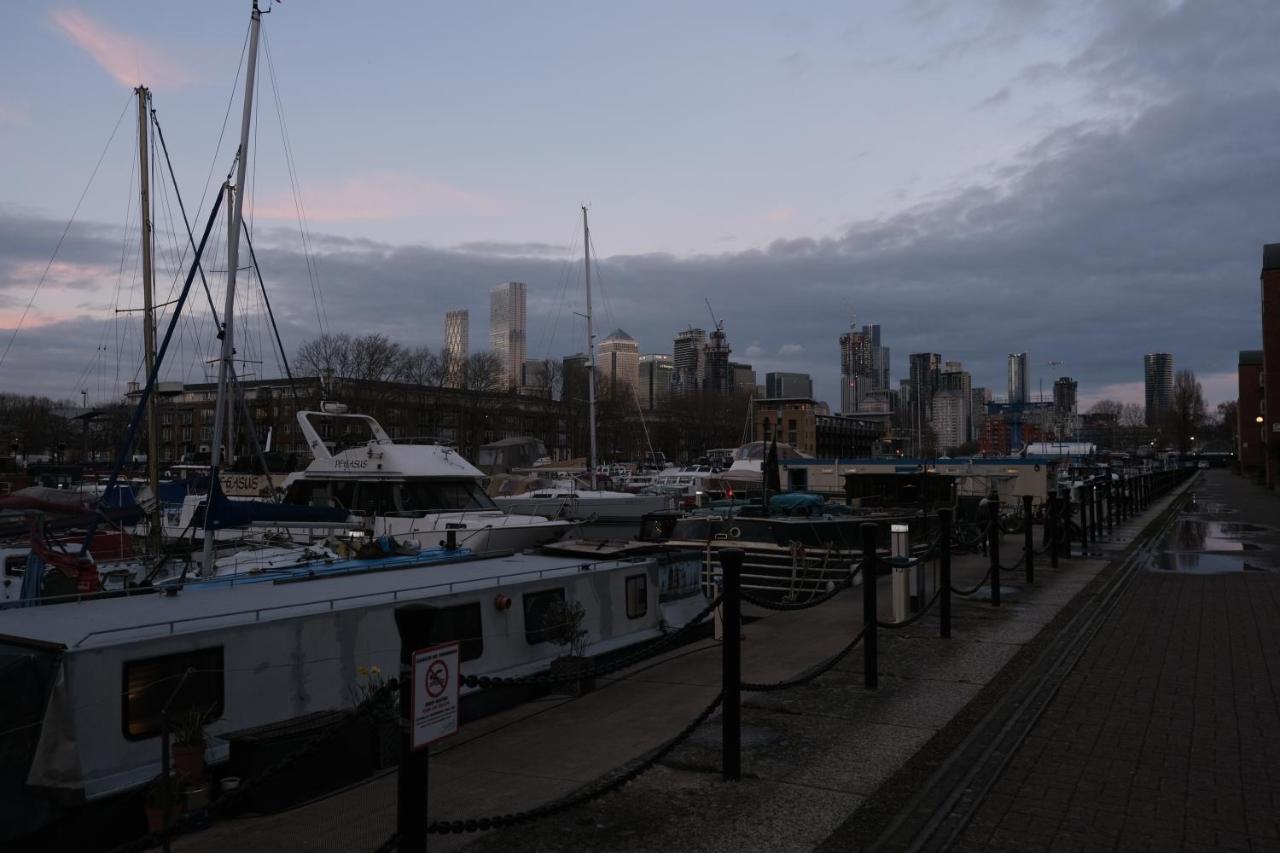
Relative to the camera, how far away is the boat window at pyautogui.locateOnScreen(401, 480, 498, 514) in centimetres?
2020

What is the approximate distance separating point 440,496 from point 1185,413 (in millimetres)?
143058

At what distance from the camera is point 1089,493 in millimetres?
26328

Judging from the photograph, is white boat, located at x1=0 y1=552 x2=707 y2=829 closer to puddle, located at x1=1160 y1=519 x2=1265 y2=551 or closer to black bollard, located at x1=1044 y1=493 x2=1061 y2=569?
black bollard, located at x1=1044 y1=493 x2=1061 y2=569

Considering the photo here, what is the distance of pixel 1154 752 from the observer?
6887 mm

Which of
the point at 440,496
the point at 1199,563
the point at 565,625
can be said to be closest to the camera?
the point at 565,625

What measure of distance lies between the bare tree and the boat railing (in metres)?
142

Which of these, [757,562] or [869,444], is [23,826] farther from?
[869,444]

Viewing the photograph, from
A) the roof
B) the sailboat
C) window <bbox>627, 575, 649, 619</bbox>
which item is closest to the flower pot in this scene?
the roof

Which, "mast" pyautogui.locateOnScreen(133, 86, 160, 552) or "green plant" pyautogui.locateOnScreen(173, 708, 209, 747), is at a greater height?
"mast" pyautogui.locateOnScreen(133, 86, 160, 552)

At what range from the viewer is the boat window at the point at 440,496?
20203 mm

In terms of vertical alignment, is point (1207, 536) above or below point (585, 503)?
below

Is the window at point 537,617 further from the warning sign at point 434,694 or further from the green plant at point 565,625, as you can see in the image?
the warning sign at point 434,694

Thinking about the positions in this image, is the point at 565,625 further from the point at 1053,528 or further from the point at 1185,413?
the point at 1185,413

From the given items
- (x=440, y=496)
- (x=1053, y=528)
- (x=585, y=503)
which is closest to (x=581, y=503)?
(x=585, y=503)
